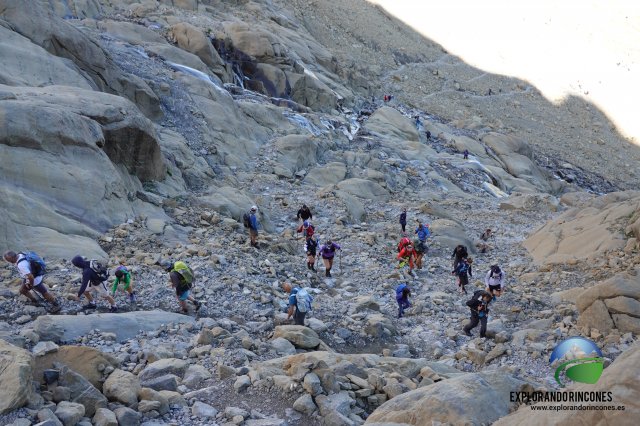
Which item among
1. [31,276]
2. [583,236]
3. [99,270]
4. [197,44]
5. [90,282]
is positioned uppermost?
[197,44]

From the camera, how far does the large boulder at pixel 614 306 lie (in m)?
11.4

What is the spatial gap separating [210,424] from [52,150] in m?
11.2

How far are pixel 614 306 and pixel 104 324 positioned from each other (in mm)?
10158

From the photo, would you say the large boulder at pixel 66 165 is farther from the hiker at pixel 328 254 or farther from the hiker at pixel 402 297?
the hiker at pixel 402 297

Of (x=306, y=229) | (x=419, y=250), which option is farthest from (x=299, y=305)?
(x=419, y=250)

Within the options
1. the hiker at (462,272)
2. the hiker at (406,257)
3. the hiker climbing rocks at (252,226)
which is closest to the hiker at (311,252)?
the hiker climbing rocks at (252,226)

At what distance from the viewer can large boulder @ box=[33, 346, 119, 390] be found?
7605mm

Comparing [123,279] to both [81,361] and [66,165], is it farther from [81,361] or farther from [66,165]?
[66,165]

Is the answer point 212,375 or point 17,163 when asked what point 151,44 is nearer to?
point 17,163

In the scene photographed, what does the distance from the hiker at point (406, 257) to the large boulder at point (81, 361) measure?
1091 cm

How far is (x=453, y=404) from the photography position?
23.2 ft

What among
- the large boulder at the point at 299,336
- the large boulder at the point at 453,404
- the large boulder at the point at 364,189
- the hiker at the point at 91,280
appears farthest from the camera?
the large boulder at the point at 364,189

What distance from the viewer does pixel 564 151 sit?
5456 cm

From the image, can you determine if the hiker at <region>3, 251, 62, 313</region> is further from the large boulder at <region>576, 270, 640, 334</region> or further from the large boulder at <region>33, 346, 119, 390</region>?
the large boulder at <region>576, 270, 640, 334</region>
